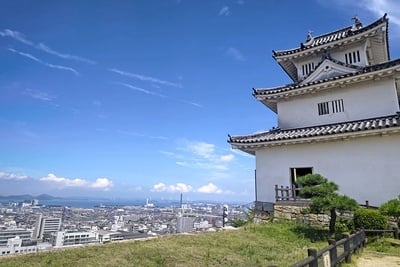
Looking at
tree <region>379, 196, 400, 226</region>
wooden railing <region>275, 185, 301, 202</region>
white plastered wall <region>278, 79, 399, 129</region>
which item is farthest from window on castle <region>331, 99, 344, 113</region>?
tree <region>379, 196, 400, 226</region>

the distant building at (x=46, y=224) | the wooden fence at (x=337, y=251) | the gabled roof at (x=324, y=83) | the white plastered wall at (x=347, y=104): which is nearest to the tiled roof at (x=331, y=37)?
the gabled roof at (x=324, y=83)

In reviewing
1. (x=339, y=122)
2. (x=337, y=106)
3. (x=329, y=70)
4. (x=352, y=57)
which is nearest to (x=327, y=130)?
(x=339, y=122)

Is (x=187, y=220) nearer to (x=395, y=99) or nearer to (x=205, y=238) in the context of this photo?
(x=205, y=238)

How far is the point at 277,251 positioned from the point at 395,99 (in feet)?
31.0

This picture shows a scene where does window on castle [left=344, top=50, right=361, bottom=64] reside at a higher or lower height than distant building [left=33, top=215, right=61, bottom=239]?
higher

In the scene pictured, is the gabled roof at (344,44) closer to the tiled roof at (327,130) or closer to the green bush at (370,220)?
the tiled roof at (327,130)

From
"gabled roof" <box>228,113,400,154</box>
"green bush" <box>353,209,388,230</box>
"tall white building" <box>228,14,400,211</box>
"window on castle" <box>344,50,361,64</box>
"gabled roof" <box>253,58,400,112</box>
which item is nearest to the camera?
"green bush" <box>353,209,388,230</box>

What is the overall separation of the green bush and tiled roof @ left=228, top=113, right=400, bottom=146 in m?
3.39

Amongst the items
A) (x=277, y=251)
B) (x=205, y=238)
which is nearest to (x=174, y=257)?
(x=205, y=238)

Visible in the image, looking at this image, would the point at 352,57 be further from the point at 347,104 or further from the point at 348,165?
the point at 348,165

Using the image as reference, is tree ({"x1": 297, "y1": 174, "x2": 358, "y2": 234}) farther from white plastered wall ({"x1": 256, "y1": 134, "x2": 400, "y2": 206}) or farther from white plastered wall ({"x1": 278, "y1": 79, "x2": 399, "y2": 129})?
white plastered wall ({"x1": 278, "y1": 79, "x2": 399, "y2": 129})

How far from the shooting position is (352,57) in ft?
49.3

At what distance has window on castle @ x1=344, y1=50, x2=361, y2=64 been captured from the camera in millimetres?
14805

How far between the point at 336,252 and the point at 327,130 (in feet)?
24.7
